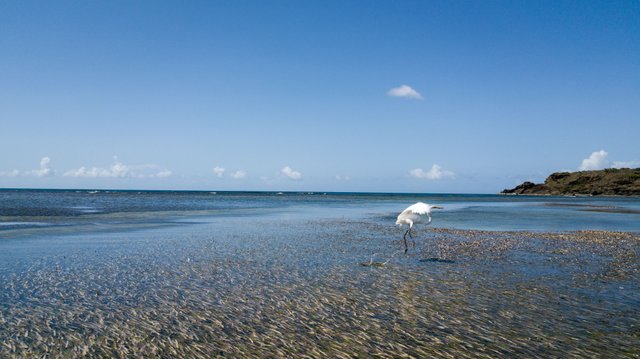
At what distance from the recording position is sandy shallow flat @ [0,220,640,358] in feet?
24.8

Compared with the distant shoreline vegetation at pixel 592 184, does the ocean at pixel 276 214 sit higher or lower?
lower

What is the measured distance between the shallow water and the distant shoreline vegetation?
162m

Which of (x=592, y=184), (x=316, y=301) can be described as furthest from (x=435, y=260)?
(x=592, y=184)

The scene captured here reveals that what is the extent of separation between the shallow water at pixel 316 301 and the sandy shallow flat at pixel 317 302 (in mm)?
42

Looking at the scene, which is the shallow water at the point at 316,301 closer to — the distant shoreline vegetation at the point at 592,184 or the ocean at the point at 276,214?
the ocean at the point at 276,214

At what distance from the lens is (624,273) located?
13633 mm

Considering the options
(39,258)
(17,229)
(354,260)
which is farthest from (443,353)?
(17,229)

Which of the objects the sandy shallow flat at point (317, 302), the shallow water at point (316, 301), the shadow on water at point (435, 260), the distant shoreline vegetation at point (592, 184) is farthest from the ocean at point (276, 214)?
the distant shoreline vegetation at point (592, 184)

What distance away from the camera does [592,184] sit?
165875 mm

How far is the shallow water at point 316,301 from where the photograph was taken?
7590mm

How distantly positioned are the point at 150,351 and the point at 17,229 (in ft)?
75.9

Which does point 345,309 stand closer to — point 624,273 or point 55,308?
point 55,308

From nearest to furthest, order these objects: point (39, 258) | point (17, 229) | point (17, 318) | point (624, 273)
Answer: point (17, 318)
point (624, 273)
point (39, 258)
point (17, 229)

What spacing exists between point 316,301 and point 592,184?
602ft
